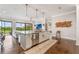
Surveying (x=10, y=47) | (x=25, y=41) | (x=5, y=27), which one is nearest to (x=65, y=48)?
(x=25, y=41)

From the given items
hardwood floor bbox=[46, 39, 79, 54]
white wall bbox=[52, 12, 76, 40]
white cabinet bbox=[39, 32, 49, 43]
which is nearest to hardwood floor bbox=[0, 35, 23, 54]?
white cabinet bbox=[39, 32, 49, 43]

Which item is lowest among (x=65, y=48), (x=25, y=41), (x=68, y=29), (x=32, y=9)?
(x=65, y=48)

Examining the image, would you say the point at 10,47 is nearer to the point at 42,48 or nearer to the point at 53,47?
the point at 42,48

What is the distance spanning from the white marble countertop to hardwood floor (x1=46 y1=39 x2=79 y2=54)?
83mm

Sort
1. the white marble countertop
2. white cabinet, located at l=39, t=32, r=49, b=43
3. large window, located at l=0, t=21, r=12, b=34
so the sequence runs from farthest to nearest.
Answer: white cabinet, located at l=39, t=32, r=49, b=43 → the white marble countertop → large window, located at l=0, t=21, r=12, b=34

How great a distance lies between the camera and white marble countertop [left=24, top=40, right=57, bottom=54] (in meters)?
2.27

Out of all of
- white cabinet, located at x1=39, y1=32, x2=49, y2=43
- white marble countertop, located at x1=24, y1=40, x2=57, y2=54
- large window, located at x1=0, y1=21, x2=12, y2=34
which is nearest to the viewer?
large window, located at x1=0, y1=21, x2=12, y2=34

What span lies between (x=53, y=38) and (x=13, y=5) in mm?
1145

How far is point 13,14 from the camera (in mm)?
2209

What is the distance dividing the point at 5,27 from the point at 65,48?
4.54 feet

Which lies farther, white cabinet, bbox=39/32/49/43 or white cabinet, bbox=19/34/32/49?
white cabinet, bbox=39/32/49/43

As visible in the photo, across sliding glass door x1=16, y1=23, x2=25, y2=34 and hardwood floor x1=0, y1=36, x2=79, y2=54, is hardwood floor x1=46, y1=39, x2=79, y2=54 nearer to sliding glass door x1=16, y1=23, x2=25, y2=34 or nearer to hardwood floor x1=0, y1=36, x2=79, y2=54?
hardwood floor x1=0, y1=36, x2=79, y2=54

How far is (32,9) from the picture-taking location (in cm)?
227
